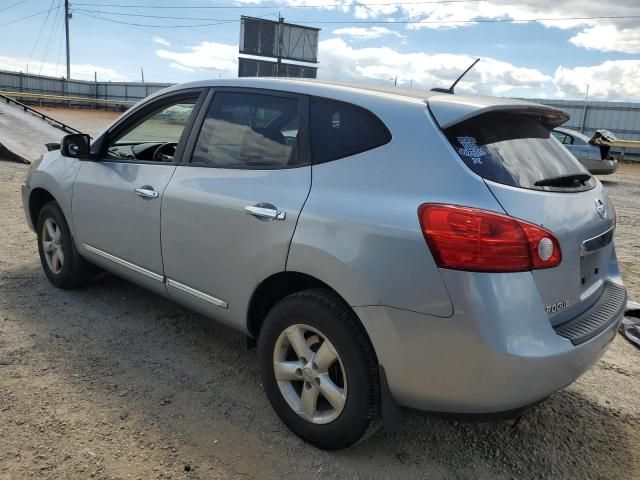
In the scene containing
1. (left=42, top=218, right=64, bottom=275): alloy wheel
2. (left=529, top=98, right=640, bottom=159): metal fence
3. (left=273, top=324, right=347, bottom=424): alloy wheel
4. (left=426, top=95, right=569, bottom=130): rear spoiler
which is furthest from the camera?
(left=529, top=98, right=640, bottom=159): metal fence

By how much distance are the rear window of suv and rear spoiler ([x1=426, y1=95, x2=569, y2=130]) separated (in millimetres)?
37

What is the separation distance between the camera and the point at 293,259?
99.4 inches

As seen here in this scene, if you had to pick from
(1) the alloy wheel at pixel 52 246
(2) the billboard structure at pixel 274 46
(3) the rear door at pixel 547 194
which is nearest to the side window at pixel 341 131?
(3) the rear door at pixel 547 194

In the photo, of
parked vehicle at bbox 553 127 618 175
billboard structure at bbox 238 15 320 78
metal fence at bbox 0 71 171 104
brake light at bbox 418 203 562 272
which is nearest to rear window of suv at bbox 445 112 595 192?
brake light at bbox 418 203 562 272

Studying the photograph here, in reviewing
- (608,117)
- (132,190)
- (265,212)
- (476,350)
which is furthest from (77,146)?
(608,117)

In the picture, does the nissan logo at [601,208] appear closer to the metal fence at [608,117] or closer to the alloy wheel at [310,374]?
the alloy wheel at [310,374]

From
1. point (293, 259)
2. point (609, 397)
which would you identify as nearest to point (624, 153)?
point (609, 397)

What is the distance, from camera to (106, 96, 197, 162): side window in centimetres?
352

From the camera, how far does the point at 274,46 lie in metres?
47.6

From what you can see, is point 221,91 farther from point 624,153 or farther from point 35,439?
point 624,153

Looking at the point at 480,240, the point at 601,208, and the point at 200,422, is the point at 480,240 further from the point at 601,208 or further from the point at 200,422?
the point at 200,422

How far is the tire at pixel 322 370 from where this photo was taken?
2.33m

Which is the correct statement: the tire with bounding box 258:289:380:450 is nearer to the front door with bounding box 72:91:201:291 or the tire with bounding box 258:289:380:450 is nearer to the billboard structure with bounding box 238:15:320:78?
the front door with bounding box 72:91:201:291

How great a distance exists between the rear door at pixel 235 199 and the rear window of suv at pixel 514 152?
0.75 m
